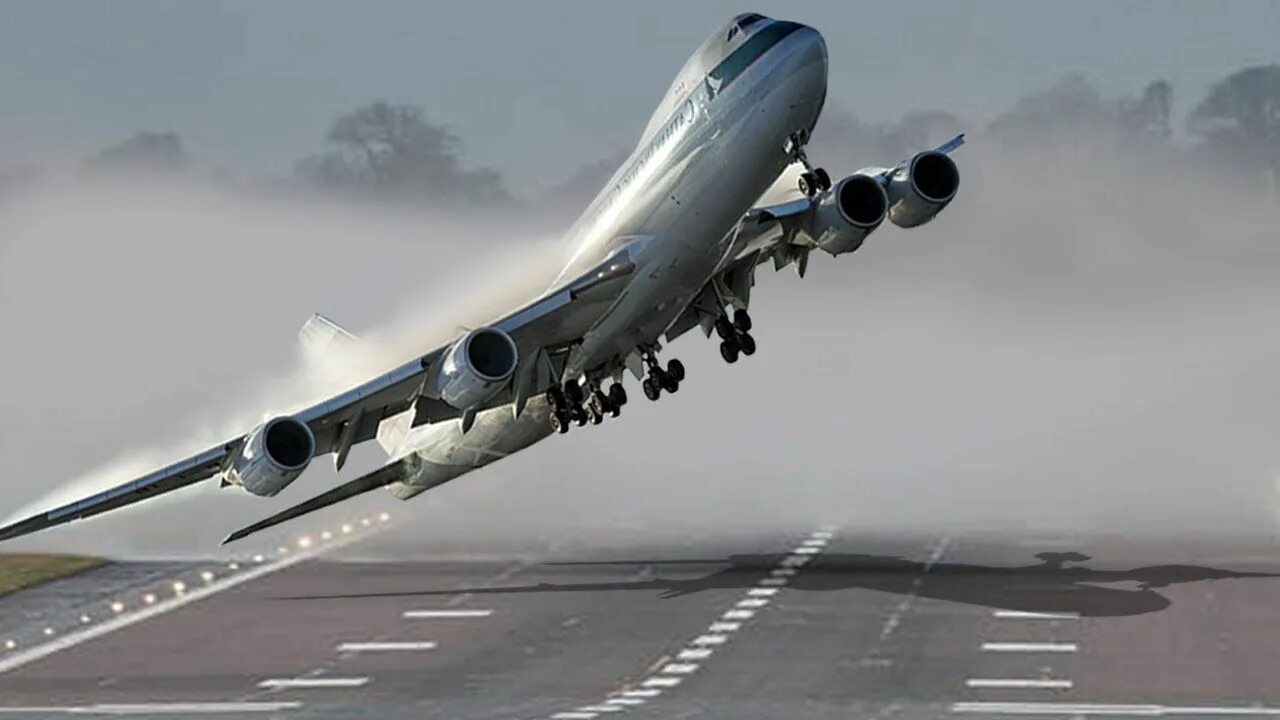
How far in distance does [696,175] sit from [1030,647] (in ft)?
49.0

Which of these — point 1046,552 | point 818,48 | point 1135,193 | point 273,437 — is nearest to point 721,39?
point 818,48

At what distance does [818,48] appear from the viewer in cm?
6216

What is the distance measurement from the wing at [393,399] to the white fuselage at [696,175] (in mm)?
666

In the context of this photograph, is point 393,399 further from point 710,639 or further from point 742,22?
point 742,22

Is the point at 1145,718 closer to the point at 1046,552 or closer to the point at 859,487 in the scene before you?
the point at 1046,552

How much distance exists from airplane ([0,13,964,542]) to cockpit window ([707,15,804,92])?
1.5 inches

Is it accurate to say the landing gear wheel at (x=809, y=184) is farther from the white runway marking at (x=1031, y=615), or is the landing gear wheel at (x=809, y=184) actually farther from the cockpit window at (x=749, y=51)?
the white runway marking at (x=1031, y=615)

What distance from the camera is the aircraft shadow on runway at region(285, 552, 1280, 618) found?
253 feet

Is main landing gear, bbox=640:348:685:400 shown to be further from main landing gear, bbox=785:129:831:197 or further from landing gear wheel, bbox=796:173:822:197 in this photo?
landing gear wheel, bbox=796:173:822:197

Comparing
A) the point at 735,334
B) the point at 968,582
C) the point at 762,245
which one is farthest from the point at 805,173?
the point at 968,582

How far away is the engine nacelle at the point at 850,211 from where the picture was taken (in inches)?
2630

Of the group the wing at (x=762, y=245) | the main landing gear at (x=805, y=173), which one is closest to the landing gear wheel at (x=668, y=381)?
the wing at (x=762, y=245)

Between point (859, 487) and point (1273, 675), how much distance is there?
68.1 m

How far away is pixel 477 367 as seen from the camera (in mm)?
66312
